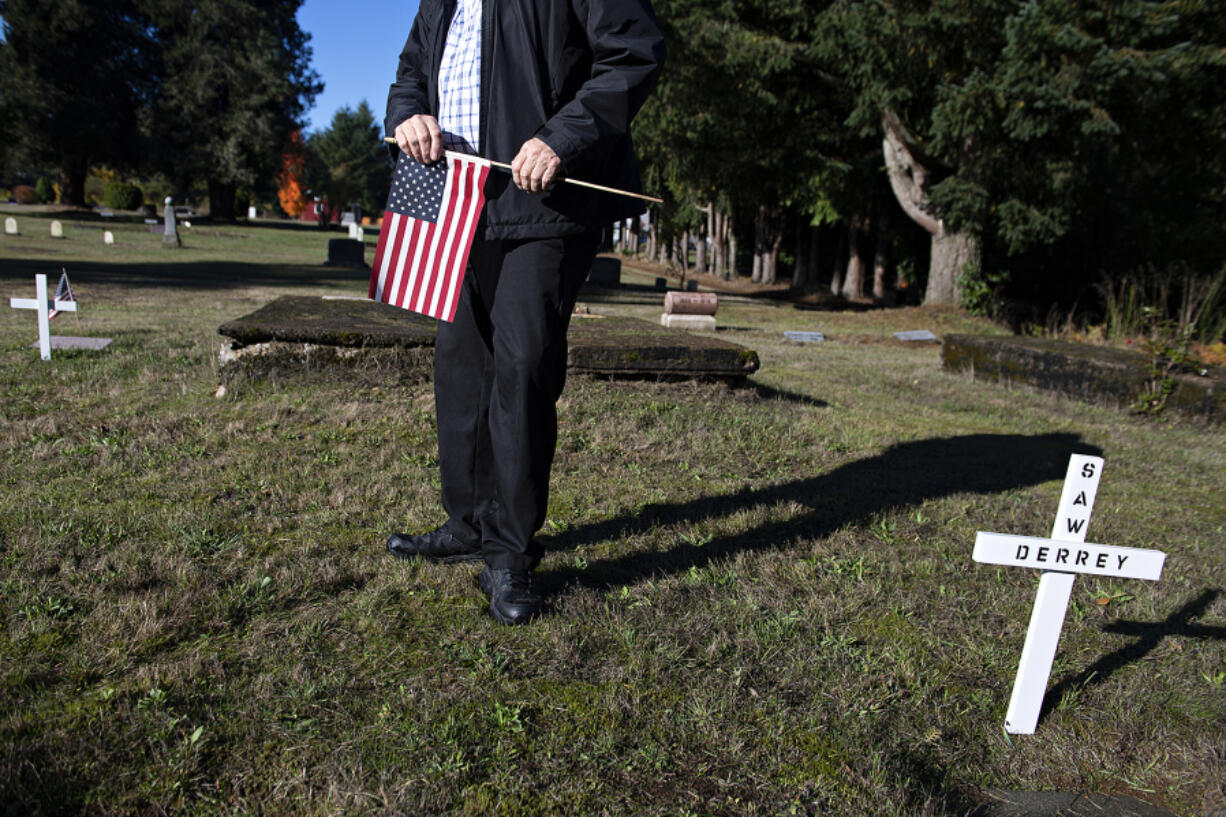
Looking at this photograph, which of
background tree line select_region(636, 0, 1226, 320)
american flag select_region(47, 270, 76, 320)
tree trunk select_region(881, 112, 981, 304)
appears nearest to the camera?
american flag select_region(47, 270, 76, 320)

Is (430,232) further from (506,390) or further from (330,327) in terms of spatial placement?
(330,327)

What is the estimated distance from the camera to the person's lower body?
2471 millimetres

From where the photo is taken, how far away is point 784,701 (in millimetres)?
2211

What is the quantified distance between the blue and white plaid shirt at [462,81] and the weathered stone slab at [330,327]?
2.88m

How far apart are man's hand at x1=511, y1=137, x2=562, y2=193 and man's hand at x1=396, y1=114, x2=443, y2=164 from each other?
1.02ft

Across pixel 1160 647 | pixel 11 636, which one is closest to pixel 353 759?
pixel 11 636

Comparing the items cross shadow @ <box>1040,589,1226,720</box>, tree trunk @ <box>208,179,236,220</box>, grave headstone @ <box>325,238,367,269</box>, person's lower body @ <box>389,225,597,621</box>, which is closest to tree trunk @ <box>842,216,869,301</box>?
grave headstone @ <box>325,238,367,269</box>

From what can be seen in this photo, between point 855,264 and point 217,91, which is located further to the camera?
point 217,91

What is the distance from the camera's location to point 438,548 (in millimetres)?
2875

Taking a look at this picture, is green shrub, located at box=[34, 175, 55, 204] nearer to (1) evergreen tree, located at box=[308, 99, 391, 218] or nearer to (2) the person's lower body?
(1) evergreen tree, located at box=[308, 99, 391, 218]

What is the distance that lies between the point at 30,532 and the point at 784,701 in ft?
8.30

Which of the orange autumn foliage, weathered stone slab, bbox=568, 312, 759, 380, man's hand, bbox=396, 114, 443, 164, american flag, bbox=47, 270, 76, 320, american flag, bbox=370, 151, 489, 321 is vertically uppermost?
the orange autumn foliage

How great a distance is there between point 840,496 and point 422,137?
2.71 meters

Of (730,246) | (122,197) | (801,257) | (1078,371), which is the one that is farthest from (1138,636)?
(122,197)
